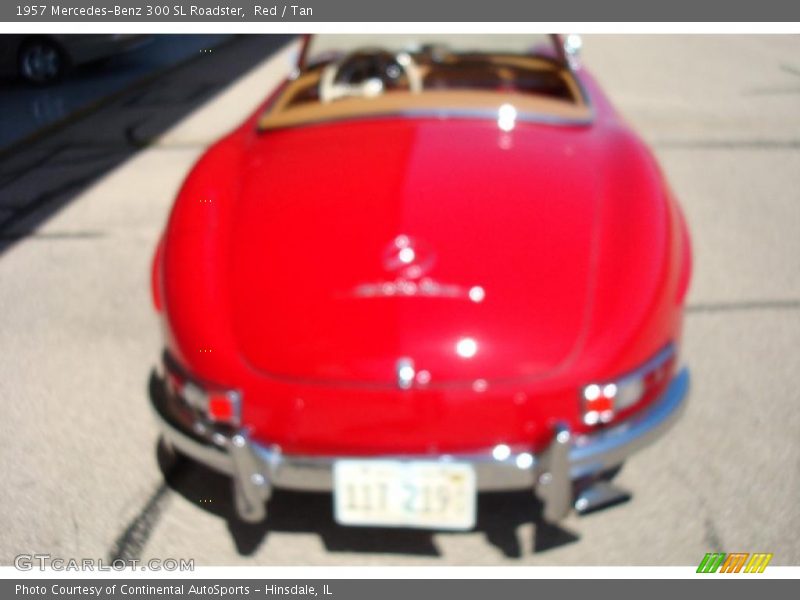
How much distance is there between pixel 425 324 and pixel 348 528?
2.74 ft

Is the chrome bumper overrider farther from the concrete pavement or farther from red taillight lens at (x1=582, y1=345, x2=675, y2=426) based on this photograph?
the concrete pavement

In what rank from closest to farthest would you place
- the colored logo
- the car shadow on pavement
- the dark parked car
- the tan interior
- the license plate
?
1. the license plate
2. the colored logo
3. the car shadow on pavement
4. the tan interior
5. the dark parked car

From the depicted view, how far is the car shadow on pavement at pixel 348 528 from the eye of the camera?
2580 millimetres

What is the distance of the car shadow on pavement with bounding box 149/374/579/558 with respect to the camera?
2.58 meters

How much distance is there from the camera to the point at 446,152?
9.46ft

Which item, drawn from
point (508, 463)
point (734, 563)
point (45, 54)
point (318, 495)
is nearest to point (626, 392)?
point (508, 463)

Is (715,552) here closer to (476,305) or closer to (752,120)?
(476,305)

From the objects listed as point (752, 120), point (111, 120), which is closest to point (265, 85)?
point (111, 120)

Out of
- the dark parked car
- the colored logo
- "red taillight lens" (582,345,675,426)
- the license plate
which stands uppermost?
"red taillight lens" (582,345,675,426)

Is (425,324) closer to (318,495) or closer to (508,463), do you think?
(508,463)

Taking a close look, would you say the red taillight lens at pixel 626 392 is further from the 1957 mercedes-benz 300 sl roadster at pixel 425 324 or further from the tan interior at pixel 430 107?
the tan interior at pixel 430 107

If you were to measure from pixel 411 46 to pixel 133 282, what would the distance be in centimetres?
182

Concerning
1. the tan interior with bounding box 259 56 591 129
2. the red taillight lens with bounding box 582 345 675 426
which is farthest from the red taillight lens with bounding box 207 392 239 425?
the tan interior with bounding box 259 56 591 129

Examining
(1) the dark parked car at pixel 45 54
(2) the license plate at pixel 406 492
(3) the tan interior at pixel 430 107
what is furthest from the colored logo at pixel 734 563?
(1) the dark parked car at pixel 45 54
